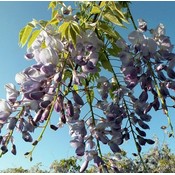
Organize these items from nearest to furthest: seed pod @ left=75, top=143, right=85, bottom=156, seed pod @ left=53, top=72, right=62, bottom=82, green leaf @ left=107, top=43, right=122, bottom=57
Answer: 1. seed pod @ left=53, top=72, right=62, bottom=82
2. seed pod @ left=75, top=143, right=85, bottom=156
3. green leaf @ left=107, top=43, right=122, bottom=57

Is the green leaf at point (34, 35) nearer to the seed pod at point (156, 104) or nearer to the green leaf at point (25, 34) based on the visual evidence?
the green leaf at point (25, 34)

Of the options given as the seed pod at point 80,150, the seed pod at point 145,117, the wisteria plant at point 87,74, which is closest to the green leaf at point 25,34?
the wisteria plant at point 87,74

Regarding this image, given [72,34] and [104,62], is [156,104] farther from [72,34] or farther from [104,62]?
[72,34]

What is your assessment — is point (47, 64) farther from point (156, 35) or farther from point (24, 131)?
point (156, 35)

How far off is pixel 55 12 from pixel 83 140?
1.91ft

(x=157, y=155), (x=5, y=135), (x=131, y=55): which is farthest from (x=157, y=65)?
(x=157, y=155)

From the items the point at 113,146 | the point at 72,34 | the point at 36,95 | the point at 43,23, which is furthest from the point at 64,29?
the point at 113,146

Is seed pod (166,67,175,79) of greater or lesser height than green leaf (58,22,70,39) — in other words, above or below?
below

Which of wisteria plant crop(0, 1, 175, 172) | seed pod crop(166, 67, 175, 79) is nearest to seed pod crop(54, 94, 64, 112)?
wisteria plant crop(0, 1, 175, 172)

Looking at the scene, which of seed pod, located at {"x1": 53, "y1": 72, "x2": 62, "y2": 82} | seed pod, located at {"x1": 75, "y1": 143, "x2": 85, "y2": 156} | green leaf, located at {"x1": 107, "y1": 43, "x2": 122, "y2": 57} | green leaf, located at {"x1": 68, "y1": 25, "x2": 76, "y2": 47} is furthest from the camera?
green leaf, located at {"x1": 107, "y1": 43, "x2": 122, "y2": 57}

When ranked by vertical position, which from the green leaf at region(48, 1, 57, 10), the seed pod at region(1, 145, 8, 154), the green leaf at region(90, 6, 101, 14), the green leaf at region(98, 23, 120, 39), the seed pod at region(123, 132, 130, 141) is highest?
the green leaf at region(48, 1, 57, 10)

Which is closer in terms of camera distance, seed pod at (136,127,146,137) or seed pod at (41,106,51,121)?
seed pod at (41,106,51,121)

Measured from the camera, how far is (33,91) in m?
1.14

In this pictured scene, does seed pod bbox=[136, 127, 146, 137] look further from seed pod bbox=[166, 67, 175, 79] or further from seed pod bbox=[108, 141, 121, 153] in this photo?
seed pod bbox=[166, 67, 175, 79]
